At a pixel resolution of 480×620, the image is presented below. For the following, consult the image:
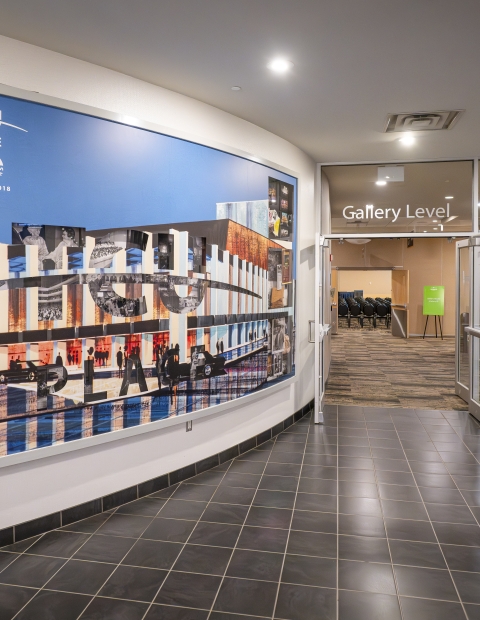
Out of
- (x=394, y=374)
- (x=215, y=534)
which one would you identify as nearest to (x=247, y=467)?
(x=215, y=534)

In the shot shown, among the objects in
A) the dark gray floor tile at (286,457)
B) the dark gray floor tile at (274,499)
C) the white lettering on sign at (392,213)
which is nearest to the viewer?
the dark gray floor tile at (274,499)

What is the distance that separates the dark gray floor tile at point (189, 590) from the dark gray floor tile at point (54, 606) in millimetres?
346

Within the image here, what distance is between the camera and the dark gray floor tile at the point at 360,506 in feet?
10.5

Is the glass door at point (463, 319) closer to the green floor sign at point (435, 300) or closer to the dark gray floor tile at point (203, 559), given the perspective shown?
the dark gray floor tile at point (203, 559)

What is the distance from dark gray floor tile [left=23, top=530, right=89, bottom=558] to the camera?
2.67 meters

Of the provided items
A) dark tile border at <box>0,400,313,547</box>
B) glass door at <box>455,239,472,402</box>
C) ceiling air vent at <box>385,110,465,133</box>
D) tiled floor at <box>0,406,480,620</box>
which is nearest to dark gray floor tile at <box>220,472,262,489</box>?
tiled floor at <box>0,406,480,620</box>

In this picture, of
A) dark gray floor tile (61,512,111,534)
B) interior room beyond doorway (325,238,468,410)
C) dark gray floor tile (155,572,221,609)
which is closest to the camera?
dark gray floor tile (155,572,221,609)

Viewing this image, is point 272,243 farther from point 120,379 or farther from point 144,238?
point 120,379

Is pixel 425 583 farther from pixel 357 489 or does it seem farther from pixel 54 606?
pixel 54 606

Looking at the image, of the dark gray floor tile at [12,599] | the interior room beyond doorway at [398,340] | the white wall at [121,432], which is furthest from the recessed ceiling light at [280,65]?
the interior room beyond doorway at [398,340]

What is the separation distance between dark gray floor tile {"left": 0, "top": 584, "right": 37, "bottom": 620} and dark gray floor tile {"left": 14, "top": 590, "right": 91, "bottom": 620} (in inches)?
1.1

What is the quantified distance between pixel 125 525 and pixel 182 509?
39 centimetres

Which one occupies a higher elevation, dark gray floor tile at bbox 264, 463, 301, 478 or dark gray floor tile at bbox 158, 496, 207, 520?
dark gray floor tile at bbox 264, 463, 301, 478

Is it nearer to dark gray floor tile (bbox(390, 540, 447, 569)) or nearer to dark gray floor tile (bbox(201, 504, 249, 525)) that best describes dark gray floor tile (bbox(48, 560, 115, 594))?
dark gray floor tile (bbox(201, 504, 249, 525))
